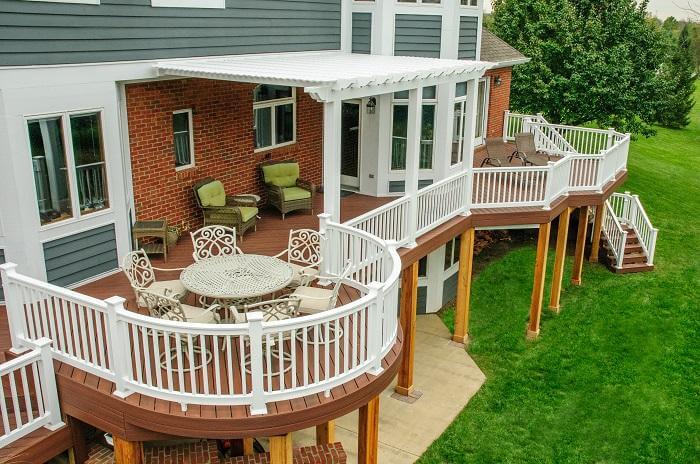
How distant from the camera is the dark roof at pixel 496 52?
1840 cm

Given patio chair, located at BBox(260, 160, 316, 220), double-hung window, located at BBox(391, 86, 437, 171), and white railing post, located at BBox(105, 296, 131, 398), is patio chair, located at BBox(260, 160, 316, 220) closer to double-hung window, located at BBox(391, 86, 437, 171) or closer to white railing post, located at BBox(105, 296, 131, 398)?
double-hung window, located at BBox(391, 86, 437, 171)

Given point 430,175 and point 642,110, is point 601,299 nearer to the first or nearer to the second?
point 430,175

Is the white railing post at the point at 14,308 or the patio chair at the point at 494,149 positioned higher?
the patio chair at the point at 494,149

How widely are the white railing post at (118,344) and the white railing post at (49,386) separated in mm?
760

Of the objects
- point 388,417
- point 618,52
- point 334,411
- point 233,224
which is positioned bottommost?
point 388,417

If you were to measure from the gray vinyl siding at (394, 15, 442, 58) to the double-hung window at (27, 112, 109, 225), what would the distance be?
6.48 meters

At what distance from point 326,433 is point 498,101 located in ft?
44.1

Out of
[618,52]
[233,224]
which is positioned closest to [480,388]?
[233,224]

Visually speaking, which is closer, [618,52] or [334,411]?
[334,411]

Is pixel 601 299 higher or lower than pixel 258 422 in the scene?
lower

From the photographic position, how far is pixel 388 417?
38.6 ft

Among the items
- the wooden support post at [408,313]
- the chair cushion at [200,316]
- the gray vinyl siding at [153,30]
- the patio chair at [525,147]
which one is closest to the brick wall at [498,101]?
the patio chair at [525,147]

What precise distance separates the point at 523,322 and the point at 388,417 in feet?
17.0

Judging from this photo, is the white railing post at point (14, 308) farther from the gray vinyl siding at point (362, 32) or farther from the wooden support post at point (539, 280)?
the wooden support post at point (539, 280)
